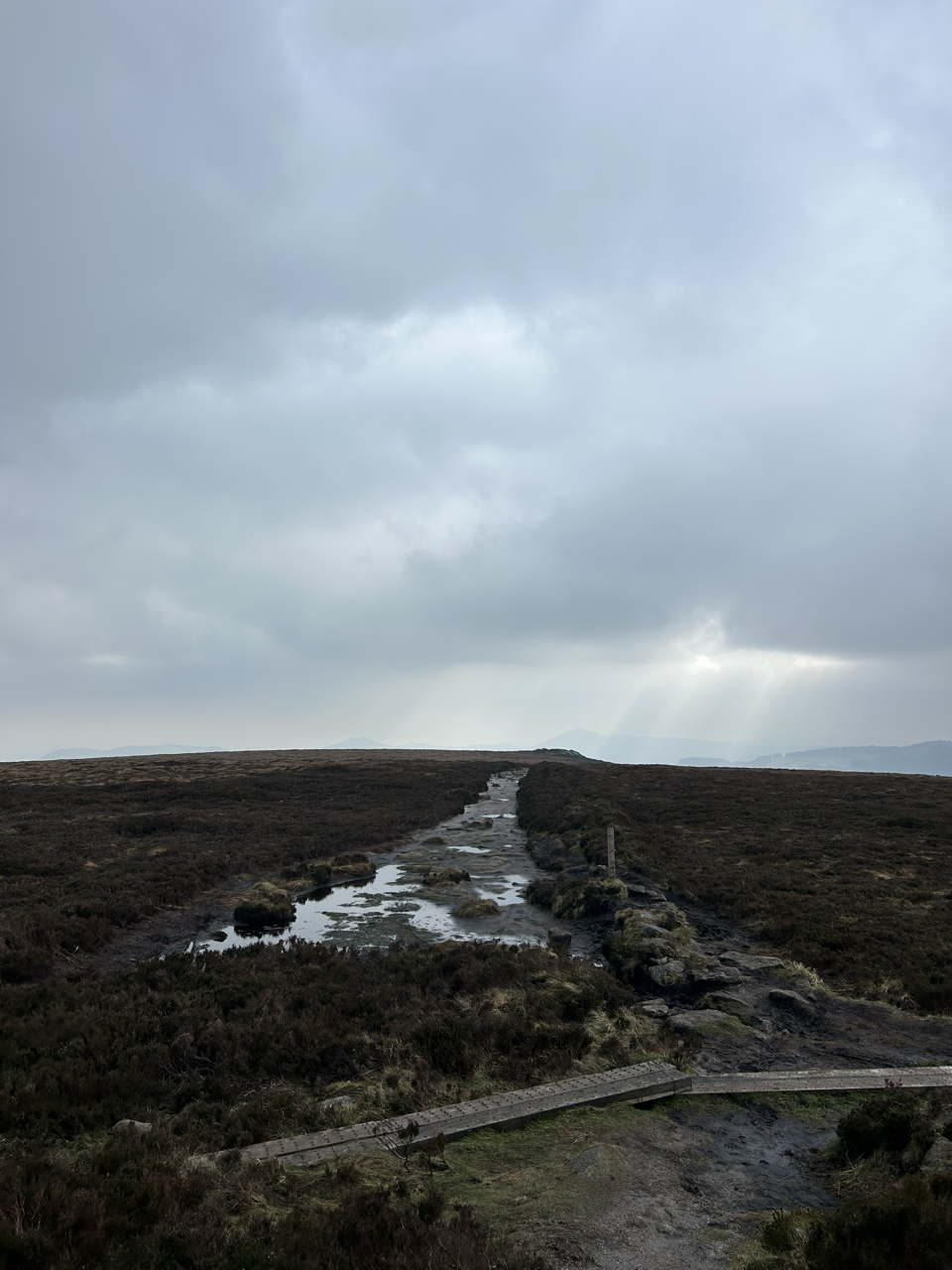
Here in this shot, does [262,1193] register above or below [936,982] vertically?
above

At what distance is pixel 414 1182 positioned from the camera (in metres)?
7.81

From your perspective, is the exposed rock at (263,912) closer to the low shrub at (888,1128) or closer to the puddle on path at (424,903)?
the puddle on path at (424,903)

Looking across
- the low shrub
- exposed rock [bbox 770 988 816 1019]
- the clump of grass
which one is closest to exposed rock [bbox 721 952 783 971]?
exposed rock [bbox 770 988 816 1019]

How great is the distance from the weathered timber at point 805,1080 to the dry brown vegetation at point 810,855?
4.52 meters

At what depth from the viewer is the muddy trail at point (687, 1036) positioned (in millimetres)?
7285

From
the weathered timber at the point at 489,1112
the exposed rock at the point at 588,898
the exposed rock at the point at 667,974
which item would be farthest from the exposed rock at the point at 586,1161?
the exposed rock at the point at 588,898

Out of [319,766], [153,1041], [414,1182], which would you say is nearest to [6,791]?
[319,766]

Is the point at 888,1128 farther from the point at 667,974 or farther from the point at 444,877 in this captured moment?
the point at 444,877

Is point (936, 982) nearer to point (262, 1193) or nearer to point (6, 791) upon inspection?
point (262, 1193)

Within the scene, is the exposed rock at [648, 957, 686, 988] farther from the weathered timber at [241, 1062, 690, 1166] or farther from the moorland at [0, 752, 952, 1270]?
the weathered timber at [241, 1062, 690, 1166]

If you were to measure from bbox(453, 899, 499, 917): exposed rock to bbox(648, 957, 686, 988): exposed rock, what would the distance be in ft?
26.9

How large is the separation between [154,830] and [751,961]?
107 feet

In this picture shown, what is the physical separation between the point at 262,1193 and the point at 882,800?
158 ft

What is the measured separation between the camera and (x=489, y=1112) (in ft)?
31.7
